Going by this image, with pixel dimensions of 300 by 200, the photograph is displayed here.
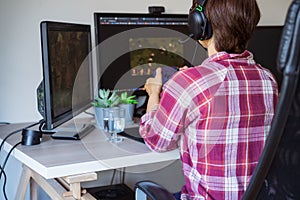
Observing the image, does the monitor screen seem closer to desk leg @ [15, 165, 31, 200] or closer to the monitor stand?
the monitor stand

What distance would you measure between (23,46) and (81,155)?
2.54 ft

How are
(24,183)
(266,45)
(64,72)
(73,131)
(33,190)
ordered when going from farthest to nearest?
(266,45), (33,190), (24,183), (73,131), (64,72)

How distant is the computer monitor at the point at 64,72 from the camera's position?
4.51 feet

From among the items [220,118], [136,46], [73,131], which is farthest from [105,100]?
[220,118]

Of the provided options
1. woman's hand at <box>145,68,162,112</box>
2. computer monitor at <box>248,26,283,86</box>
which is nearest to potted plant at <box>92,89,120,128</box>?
woman's hand at <box>145,68,162,112</box>

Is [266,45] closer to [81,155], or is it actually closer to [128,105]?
[128,105]

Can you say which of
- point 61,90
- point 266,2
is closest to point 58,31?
point 61,90

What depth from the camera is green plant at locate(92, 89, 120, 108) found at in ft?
5.76

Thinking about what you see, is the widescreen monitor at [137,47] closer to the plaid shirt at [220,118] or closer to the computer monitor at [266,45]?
the computer monitor at [266,45]

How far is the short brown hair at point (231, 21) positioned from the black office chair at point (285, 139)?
493 mm

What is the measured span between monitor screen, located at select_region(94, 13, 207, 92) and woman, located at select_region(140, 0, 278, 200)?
69cm

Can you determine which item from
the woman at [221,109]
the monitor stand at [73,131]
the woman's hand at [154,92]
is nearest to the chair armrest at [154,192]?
the woman at [221,109]

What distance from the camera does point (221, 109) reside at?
1.15 m

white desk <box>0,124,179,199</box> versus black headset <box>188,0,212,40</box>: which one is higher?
black headset <box>188,0,212,40</box>
